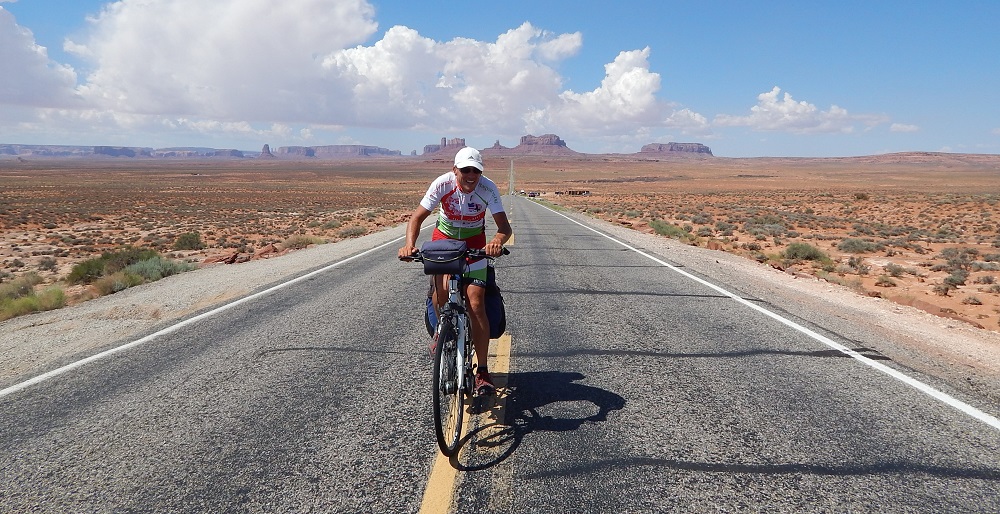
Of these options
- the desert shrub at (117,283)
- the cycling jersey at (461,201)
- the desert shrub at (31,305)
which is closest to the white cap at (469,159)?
the cycling jersey at (461,201)

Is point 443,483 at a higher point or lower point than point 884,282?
higher

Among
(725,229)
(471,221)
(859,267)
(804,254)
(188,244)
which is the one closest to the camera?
(471,221)

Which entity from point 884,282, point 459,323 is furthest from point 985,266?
point 459,323

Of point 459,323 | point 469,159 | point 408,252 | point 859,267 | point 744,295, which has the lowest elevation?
point 859,267

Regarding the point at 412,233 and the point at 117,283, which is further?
the point at 117,283

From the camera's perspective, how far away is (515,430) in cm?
359

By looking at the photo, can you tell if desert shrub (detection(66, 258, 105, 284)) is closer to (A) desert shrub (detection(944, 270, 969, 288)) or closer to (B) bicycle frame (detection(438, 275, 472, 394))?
(B) bicycle frame (detection(438, 275, 472, 394))

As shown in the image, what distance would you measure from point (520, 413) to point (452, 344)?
804mm

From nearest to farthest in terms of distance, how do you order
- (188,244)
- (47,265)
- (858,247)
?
1. (47,265)
2. (858,247)
3. (188,244)

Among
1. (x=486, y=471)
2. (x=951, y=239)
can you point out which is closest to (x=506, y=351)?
(x=486, y=471)

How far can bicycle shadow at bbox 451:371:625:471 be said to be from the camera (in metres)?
3.30

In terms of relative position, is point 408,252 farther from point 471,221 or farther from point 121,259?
point 121,259

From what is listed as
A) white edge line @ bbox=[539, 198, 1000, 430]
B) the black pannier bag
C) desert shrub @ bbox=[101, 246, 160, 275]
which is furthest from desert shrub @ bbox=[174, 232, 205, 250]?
the black pannier bag

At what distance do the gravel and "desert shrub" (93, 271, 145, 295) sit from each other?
12.0 inches
